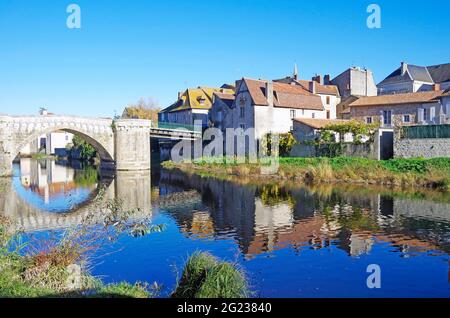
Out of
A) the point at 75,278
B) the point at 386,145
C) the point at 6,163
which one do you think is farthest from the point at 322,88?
the point at 75,278

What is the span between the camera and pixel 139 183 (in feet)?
105

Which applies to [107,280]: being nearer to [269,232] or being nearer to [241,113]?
[269,232]

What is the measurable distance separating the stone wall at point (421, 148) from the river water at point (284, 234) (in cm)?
732

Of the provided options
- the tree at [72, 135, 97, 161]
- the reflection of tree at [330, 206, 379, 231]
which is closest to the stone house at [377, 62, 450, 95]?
the reflection of tree at [330, 206, 379, 231]

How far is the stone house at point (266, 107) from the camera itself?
4218 centimetres

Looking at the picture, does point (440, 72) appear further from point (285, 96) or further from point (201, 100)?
point (201, 100)

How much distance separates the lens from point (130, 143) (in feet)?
136

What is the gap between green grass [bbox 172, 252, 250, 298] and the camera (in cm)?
720

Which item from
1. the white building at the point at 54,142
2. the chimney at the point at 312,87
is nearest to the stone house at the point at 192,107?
the chimney at the point at 312,87

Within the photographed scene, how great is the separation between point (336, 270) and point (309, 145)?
27.3 m

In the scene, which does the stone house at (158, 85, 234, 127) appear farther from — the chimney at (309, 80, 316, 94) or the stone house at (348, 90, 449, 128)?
the stone house at (348, 90, 449, 128)

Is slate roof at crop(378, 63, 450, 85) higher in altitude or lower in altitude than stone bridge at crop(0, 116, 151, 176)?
higher

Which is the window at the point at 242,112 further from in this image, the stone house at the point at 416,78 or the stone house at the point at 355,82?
the stone house at the point at 416,78
